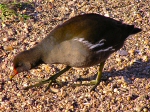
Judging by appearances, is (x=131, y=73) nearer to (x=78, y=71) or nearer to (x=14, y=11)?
(x=78, y=71)

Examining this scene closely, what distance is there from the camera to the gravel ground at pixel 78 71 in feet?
17.7

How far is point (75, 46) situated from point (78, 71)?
829mm

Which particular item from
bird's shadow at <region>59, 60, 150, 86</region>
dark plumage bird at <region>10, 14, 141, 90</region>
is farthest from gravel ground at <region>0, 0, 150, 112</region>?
dark plumage bird at <region>10, 14, 141, 90</region>

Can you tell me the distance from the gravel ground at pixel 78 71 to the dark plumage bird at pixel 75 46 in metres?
0.41

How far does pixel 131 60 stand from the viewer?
611cm

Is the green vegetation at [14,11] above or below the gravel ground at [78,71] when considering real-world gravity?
above

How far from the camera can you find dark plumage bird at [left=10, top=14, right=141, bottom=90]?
5.21 metres

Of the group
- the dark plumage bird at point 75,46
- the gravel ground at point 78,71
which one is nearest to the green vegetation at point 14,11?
the gravel ground at point 78,71

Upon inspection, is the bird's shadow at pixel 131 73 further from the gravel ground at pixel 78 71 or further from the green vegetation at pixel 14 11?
the green vegetation at pixel 14 11

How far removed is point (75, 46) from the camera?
5.20 meters

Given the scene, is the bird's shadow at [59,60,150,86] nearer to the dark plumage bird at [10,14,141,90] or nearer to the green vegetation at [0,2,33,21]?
the dark plumage bird at [10,14,141,90]

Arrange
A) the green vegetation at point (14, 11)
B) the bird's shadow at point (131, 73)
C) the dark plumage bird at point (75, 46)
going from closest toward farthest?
the dark plumage bird at point (75, 46) < the bird's shadow at point (131, 73) < the green vegetation at point (14, 11)

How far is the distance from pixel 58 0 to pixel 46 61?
6.90 ft

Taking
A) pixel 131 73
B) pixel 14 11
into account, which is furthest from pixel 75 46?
pixel 14 11
